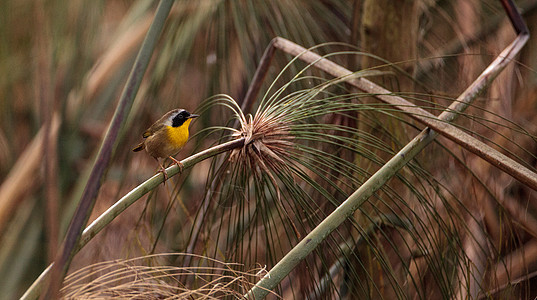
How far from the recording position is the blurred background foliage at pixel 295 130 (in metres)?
0.97

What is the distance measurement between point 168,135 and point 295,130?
0.30 metres

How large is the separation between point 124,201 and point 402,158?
39 centimetres

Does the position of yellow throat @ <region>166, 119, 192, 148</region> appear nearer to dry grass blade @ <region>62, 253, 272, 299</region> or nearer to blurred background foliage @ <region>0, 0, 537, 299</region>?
blurred background foliage @ <region>0, 0, 537, 299</region>

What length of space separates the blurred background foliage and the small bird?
0.08 m

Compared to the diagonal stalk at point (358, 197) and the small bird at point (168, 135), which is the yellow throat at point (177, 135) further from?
the diagonal stalk at point (358, 197)

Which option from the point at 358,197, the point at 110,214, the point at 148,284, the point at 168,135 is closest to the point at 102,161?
the point at 110,214

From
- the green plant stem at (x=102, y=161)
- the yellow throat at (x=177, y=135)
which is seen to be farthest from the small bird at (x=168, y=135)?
the green plant stem at (x=102, y=161)

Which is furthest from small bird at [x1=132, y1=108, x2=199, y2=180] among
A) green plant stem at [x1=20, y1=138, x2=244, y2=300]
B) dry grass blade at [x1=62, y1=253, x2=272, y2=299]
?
green plant stem at [x1=20, y1=138, x2=244, y2=300]

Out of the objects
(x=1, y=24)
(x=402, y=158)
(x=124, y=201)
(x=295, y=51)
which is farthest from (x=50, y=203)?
(x=295, y=51)

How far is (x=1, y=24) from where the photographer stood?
0.66 m

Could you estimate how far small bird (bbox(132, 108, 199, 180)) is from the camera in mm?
1111

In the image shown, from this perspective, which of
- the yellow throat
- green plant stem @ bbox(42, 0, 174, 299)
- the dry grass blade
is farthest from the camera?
the yellow throat

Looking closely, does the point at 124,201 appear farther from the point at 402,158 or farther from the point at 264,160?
the point at 402,158

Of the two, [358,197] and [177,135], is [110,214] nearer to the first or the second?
[358,197]
